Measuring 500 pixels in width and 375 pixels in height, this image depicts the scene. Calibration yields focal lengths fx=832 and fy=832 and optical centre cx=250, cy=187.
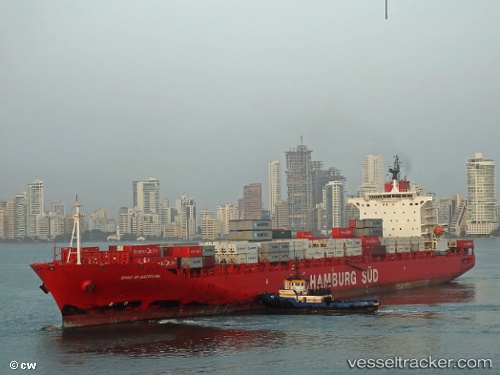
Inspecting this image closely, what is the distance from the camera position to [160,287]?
37.8 m

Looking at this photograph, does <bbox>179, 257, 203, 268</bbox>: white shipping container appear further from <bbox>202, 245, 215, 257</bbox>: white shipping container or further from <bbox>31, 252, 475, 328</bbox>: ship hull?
Result: <bbox>202, 245, 215, 257</bbox>: white shipping container

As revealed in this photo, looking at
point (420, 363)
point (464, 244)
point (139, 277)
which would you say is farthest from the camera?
point (464, 244)

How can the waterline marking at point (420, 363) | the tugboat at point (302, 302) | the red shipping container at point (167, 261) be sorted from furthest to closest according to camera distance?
1. the tugboat at point (302, 302)
2. the red shipping container at point (167, 261)
3. the waterline marking at point (420, 363)

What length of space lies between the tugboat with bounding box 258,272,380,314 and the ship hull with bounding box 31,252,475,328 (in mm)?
1144

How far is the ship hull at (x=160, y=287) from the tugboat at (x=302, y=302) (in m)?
1.14

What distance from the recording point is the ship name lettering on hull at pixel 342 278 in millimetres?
47584

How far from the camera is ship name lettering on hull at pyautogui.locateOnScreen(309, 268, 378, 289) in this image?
156ft

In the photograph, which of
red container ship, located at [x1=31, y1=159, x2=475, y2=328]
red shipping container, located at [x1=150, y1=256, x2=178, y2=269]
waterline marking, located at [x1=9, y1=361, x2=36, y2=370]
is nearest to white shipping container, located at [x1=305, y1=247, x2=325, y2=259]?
red container ship, located at [x1=31, y1=159, x2=475, y2=328]

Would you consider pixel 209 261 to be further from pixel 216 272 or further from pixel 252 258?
pixel 252 258

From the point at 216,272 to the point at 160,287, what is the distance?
13.6ft

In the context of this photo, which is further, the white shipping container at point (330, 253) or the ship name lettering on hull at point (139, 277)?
the white shipping container at point (330, 253)

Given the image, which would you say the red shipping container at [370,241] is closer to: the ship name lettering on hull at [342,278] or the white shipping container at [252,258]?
the ship name lettering on hull at [342,278]

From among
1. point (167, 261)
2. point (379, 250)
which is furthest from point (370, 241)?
point (167, 261)

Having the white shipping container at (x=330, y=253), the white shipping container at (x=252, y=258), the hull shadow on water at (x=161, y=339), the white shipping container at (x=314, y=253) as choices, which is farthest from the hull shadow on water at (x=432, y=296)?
the hull shadow on water at (x=161, y=339)
